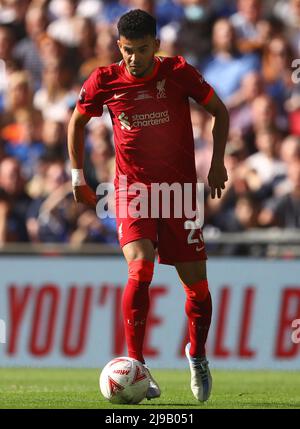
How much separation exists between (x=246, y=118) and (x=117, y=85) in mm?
7213

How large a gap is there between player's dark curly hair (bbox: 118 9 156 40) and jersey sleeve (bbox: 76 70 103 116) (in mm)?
459

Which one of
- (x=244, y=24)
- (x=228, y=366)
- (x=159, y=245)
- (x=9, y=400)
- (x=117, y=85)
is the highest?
(x=244, y=24)

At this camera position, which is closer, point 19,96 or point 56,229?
point 56,229

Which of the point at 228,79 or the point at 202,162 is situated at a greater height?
the point at 228,79

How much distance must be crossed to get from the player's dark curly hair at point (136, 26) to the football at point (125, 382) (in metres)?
2.28

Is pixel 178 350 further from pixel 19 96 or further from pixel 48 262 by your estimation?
pixel 19 96

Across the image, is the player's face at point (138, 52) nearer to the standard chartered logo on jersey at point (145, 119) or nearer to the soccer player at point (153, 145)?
the soccer player at point (153, 145)

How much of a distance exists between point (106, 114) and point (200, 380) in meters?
7.80

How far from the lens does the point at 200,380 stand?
328 inches

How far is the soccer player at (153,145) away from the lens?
8.12m

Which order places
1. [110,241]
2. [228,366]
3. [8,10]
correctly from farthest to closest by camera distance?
[8,10]
[110,241]
[228,366]

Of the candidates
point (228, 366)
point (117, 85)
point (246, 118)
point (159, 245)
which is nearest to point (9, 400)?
point (159, 245)

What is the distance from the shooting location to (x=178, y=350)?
43.4 ft

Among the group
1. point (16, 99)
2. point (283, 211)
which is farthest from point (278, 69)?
point (16, 99)
